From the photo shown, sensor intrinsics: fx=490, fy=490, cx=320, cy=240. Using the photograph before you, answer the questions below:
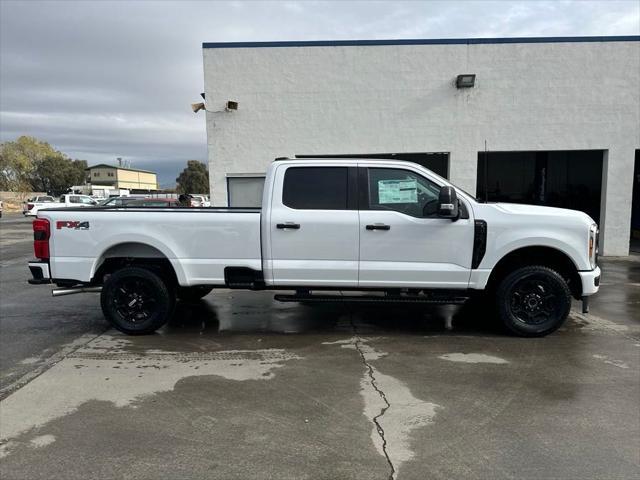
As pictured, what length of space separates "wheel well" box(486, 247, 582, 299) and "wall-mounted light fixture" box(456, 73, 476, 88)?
8160 mm

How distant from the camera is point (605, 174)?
13352 mm

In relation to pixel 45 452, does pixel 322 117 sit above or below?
above

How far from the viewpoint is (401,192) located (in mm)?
5895

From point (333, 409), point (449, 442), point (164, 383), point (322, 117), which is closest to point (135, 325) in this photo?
point (164, 383)

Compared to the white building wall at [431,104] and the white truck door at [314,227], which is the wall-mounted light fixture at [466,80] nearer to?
the white building wall at [431,104]

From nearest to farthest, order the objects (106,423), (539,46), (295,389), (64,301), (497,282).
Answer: (106,423), (295,389), (497,282), (64,301), (539,46)

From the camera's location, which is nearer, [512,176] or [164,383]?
[164,383]

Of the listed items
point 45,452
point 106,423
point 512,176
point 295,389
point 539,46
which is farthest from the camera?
point 512,176

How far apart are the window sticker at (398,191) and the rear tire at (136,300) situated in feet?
9.62

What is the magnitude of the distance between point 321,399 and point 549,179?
679 inches

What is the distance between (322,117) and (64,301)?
7.90 m

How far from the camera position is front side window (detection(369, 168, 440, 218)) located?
19.1ft

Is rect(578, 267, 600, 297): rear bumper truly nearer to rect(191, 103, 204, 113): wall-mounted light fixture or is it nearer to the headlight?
the headlight

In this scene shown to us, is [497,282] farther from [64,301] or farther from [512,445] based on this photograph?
[64,301]
